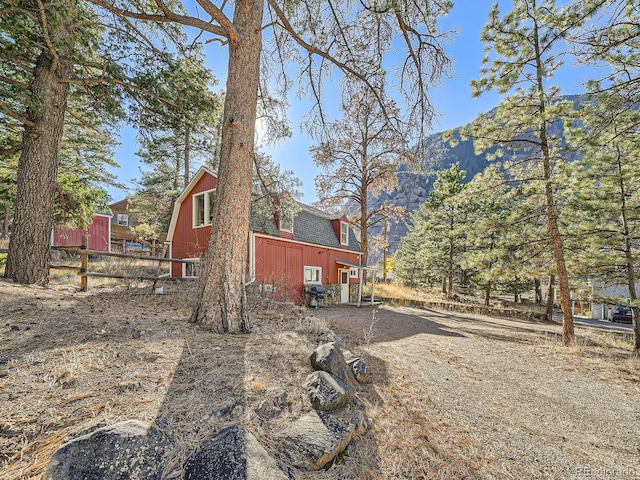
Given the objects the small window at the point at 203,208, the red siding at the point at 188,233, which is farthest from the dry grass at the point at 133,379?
the small window at the point at 203,208

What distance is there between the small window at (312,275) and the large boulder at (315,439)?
37.6 ft

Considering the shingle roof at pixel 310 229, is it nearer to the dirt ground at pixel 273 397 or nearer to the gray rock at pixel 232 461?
the dirt ground at pixel 273 397

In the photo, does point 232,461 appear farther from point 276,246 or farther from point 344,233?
point 344,233

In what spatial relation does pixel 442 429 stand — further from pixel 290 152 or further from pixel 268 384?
pixel 290 152

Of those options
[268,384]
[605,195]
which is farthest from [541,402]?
[605,195]

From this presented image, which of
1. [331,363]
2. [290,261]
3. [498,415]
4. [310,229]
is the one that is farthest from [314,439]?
[310,229]

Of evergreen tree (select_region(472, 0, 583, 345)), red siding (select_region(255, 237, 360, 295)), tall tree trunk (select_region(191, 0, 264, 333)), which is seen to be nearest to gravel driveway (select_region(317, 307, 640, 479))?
tall tree trunk (select_region(191, 0, 264, 333))

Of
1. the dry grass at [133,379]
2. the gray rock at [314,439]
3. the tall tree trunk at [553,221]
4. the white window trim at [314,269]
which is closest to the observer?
the dry grass at [133,379]

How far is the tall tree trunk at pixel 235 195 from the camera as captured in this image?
416cm

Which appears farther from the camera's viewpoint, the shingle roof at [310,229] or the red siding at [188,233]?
the red siding at [188,233]

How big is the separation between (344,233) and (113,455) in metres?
15.9

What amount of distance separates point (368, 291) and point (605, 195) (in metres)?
13.8

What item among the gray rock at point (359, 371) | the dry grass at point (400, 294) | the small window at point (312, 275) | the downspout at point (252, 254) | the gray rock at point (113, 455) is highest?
the downspout at point (252, 254)

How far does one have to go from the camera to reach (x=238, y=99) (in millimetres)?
4438
